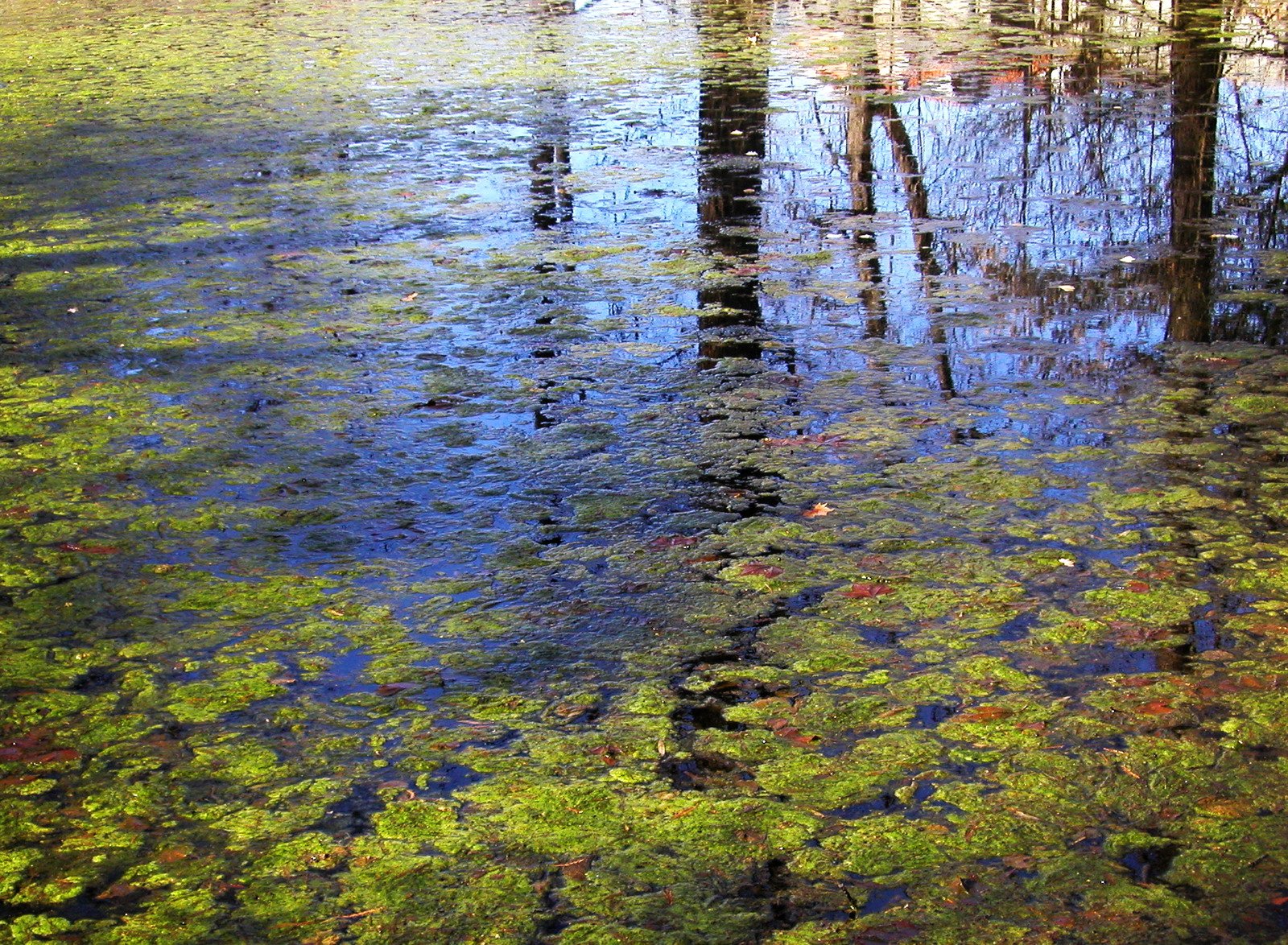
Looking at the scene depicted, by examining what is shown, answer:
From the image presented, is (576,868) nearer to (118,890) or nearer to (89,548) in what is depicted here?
(118,890)

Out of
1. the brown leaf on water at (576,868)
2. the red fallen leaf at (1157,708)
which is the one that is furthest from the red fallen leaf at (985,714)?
the brown leaf on water at (576,868)

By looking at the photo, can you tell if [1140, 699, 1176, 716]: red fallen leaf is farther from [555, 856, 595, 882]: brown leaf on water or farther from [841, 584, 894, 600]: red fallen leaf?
[555, 856, 595, 882]: brown leaf on water

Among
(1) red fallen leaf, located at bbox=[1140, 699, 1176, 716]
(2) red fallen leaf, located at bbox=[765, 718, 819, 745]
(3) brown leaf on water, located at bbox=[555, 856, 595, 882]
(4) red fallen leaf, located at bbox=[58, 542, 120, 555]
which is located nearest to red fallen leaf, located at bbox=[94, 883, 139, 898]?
(3) brown leaf on water, located at bbox=[555, 856, 595, 882]

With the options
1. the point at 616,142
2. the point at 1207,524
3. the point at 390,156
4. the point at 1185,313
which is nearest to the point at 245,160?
the point at 390,156

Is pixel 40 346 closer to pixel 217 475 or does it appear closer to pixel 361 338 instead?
pixel 361 338

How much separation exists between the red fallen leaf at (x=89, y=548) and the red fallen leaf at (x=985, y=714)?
2.36 meters

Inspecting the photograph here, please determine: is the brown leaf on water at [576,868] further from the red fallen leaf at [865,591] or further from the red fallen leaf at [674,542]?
the red fallen leaf at [674,542]

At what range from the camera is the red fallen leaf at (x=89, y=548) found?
3.60m

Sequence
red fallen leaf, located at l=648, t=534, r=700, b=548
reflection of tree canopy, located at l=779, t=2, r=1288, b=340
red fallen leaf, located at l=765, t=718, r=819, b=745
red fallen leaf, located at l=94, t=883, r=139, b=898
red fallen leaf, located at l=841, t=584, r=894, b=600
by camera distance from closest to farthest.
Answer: red fallen leaf, located at l=94, t=883, r=139, b=898 → red fallen leaf, located at l=765, t=718, r=819, b=745 → red fallen leaf, located at l=841, t=584, r=894, b=600 → red fallen leaf, located at l=648, t=534, r=700, b=548 → reflection of tree canopy, located at l=779, t=2, r=1288, b=340

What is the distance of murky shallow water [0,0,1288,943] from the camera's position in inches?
94.3

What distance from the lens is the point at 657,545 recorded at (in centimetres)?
355

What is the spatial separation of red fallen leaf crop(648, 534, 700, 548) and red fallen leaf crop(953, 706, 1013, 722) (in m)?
1.00

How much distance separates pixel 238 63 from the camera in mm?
12039

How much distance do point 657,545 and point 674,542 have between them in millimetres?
49
